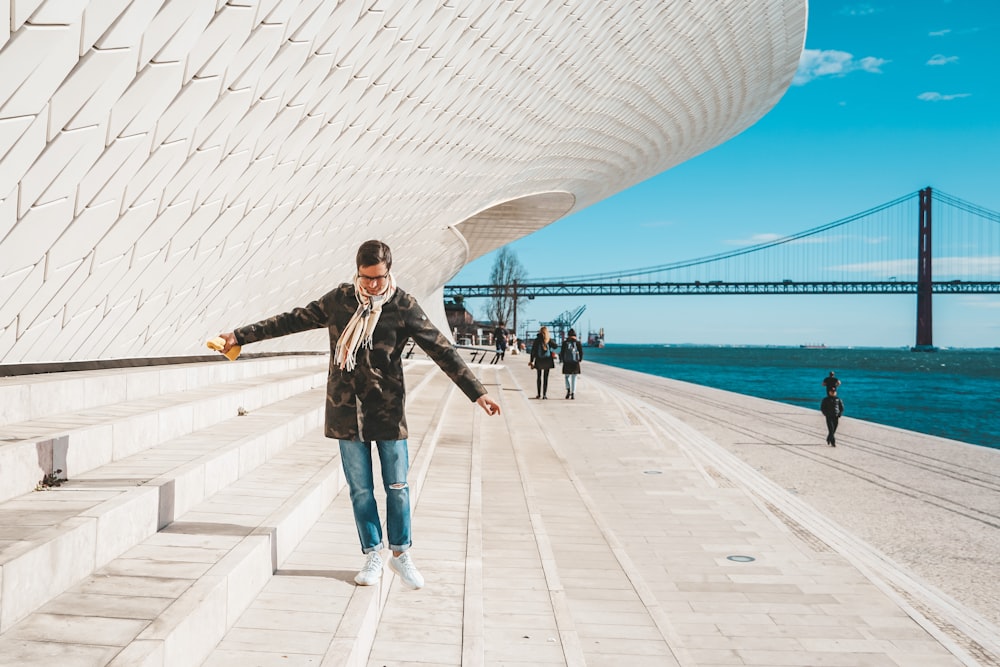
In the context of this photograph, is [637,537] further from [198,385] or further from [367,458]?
[198,385]

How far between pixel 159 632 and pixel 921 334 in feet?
251

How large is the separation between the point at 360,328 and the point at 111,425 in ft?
5.02

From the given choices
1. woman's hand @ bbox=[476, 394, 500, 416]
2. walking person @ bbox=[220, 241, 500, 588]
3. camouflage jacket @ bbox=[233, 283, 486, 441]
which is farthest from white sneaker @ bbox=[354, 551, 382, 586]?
woman's hand @ bbox=[476, 394, 500, 416]

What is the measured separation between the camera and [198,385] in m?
6.05

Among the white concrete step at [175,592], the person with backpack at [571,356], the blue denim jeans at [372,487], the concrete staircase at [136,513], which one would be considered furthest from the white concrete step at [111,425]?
the person with backpack at [571,356]

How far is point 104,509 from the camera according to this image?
241 cm

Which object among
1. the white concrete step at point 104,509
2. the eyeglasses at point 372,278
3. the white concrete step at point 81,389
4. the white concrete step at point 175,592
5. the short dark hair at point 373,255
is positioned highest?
the short dark hair at point 373,255

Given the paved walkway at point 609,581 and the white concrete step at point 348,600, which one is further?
the paved walkway at point 609,581

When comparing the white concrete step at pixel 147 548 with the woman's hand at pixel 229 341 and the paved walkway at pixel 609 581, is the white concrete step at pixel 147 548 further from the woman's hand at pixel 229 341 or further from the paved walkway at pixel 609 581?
the woman's hand at pixel 229 341

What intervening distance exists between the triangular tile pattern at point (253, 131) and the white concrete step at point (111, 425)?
57cm

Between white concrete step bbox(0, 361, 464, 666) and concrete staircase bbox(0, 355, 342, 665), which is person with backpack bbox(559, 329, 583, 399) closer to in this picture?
concrete staircase bbox(0, 355, 342, 665)

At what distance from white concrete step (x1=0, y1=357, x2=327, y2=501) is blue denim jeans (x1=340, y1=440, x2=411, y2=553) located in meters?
1.13

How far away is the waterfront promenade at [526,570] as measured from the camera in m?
2.15

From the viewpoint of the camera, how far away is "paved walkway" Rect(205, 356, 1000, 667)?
2.57 m
